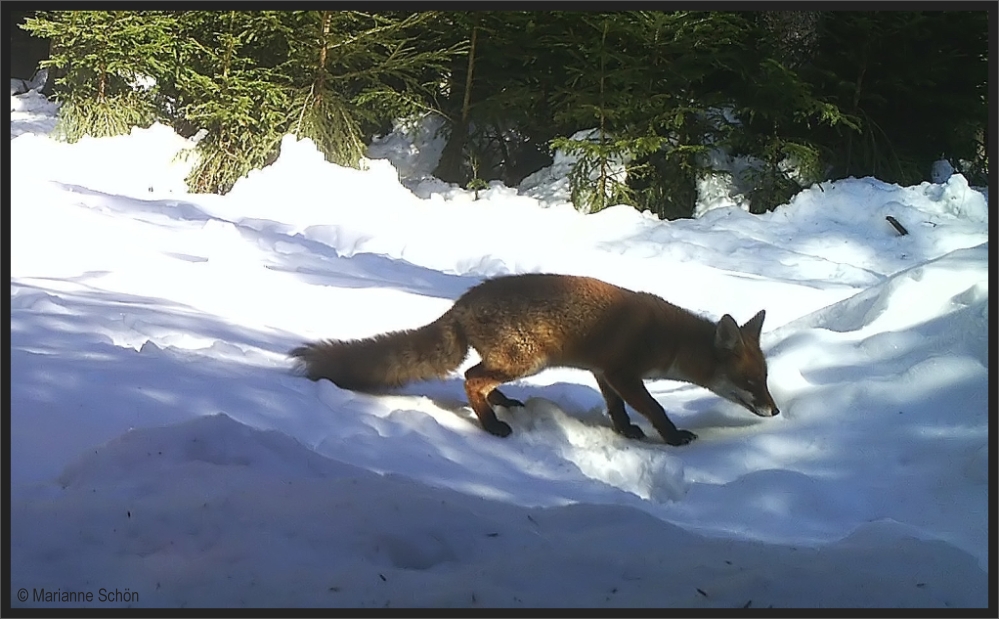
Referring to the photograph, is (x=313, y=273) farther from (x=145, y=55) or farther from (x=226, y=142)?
(x=226, y=142)

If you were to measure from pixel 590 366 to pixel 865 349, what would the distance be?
1.31 metres

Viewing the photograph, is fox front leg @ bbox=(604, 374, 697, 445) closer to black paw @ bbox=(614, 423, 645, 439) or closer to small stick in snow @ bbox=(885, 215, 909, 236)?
black paw @ bbox=(614, 423, 645, 439)

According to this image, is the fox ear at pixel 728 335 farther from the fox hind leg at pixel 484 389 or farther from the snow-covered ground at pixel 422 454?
the fox hind leg at pixel 484 389

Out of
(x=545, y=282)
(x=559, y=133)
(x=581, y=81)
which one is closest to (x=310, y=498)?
(x=545, y=282)

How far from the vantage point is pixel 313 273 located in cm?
605

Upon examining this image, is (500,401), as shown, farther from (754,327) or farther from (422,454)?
(754,327)

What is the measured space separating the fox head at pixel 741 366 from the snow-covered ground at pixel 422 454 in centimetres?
11

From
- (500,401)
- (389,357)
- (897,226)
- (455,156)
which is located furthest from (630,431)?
(455,156)

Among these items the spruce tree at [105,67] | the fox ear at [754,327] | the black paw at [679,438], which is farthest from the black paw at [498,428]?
the spruce tree at [105,67]

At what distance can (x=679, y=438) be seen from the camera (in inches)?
145

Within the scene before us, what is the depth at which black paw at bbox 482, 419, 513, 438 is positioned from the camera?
3484 mm

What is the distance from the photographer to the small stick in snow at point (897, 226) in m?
9.02

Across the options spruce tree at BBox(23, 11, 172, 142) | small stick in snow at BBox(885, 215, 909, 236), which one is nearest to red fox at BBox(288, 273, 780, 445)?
spruce tree at BBox(23, 11, 172, 142)

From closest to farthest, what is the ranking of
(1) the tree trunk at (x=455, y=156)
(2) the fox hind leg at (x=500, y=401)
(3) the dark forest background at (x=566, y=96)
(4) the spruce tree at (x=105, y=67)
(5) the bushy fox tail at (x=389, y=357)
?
(5) the bushy fox tail at (x=389, y=357) → (2) the fox hind leg at (x=500, y=401) → (4) the spruce tree at (x=105, y=67) → (3) the dark forest background at (x=566, y=96) → (1) the tree trunk at (x=455, y=156)
